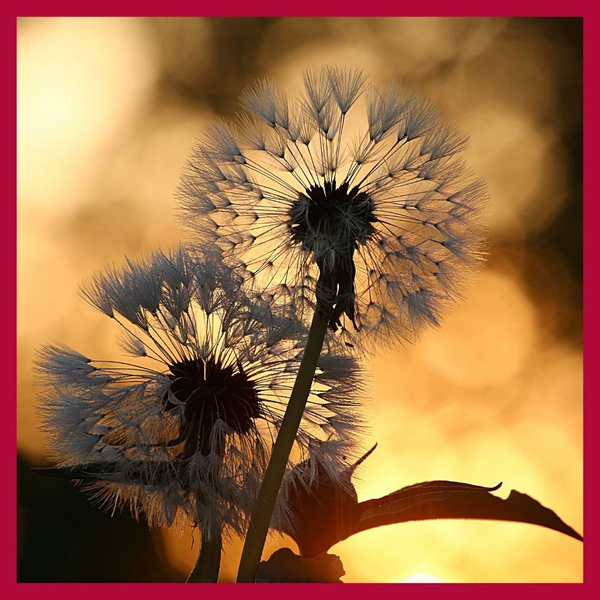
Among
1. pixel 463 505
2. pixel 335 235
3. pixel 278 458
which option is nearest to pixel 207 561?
pixel 278 458

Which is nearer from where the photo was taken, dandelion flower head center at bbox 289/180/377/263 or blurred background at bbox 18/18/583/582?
dandelion flower head center at bbox 289/180/377/263

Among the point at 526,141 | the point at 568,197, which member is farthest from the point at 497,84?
the point at 568,197

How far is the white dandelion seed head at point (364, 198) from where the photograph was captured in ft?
4.95

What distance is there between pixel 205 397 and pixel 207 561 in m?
0.30

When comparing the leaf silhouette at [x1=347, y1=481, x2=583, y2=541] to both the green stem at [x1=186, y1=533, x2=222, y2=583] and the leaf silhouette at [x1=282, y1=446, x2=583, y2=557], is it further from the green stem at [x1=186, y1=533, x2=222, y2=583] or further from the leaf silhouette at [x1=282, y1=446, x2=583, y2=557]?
the green stem at [x1=186, y1=533, x2=222, y2=583]

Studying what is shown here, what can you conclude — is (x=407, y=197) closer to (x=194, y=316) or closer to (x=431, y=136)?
(x=431, y=136)

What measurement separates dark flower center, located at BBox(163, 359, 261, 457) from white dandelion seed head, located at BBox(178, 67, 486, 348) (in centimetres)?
18

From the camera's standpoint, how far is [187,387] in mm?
1537

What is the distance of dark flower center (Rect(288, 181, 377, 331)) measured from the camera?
1445 millimetres

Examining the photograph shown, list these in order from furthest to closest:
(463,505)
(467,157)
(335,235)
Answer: (467,157), (463,505), (335,235)

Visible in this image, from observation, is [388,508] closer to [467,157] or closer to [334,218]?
[334,218]

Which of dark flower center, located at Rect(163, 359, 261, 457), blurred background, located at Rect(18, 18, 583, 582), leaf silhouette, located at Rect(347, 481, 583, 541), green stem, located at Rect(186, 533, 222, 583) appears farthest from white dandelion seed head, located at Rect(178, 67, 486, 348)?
blurred background, located at Rect(18, 18, 583, 582)

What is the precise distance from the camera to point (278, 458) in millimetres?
1449

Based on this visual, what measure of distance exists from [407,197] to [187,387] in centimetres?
54
